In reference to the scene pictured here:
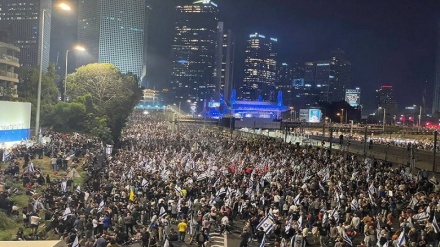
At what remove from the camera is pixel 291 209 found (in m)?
18.1

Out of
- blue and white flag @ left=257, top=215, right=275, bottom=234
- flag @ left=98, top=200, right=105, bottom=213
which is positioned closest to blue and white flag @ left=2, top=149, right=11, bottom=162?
flag @ left=98, top=200, right=105, bottom=213

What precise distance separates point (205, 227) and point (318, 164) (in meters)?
16.0

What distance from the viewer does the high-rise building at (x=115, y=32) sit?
157750 mm

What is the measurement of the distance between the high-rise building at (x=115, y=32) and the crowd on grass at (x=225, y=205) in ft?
444

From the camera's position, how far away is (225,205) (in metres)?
19.4

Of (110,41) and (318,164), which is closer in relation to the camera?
(318,164)

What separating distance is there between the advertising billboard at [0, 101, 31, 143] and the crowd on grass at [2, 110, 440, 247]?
83.5 inches

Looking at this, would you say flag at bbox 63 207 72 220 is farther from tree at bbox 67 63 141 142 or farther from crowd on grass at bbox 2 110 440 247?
tree at bbox 67 63 141 142

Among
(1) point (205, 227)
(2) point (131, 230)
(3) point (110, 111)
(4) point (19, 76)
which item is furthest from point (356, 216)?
(4) point (19, 76)

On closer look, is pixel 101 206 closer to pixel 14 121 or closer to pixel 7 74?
pixel 14 121

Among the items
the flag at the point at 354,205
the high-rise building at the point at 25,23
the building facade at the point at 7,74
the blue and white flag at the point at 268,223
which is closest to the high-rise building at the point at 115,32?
the high-rise building at the point at 25,23

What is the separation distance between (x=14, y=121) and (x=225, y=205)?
57.8ft

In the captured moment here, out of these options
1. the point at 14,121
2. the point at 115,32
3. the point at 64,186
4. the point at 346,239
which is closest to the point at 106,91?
the point at 14,121

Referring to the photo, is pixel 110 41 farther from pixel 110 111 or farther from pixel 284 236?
pixel 284 236
